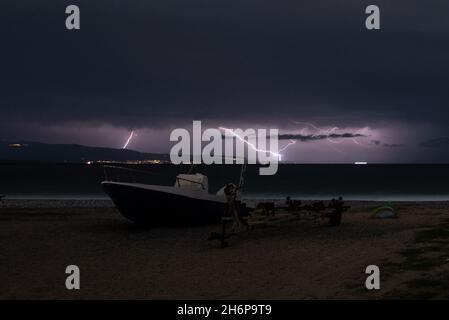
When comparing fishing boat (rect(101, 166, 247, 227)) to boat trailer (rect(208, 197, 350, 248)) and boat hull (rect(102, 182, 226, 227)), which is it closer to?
boat hull (rect(102, 182, 226, 227))

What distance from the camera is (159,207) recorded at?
2162cm

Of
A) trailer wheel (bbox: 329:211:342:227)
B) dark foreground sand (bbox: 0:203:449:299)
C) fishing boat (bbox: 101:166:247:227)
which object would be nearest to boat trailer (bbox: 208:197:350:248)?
trailer wheel (bbox: 329:211:342:227)

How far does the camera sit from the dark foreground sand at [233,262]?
1067 cm

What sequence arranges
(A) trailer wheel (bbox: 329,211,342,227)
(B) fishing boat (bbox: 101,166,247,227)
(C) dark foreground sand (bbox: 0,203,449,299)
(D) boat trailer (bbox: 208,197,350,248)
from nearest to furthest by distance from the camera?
(C) dark foreground sand (bbox: 0,203,449,299)
(D) boat trailer (bbox: 208,197,350,248)
(A) trailer wheel (bbox: 329,211,342,227)
(B) fishing boat (bbox: 101,166,247,227)

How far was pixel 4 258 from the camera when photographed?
50.3 feet

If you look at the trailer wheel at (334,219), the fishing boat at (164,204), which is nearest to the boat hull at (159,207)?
the fishing boat at (164,204)

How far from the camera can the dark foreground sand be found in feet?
35.0

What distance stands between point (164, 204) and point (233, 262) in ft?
26.0

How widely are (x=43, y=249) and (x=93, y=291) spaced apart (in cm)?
658

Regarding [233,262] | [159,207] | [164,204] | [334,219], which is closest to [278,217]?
[334,219]

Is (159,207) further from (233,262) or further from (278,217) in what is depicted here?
(233,262)

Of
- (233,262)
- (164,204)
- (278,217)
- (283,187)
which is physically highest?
(283,187)
